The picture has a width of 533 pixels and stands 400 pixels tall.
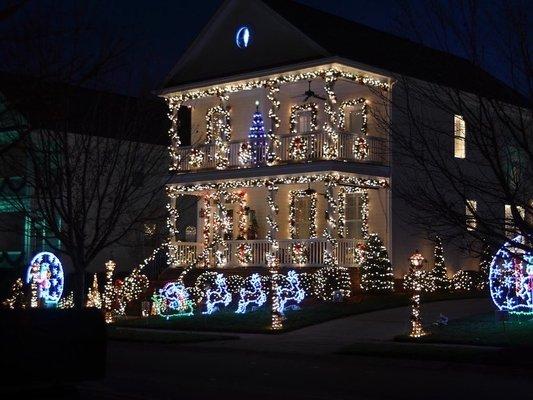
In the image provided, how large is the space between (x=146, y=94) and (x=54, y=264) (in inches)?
364

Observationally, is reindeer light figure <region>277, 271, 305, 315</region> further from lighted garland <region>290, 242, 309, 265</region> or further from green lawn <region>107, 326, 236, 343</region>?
green lawn <region>107, 326, 236, 343</region>

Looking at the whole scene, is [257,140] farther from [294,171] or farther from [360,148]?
[360,148]

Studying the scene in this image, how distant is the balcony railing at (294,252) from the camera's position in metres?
31.2

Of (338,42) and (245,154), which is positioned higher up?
(338,42)

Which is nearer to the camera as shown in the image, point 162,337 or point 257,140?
point 162,337

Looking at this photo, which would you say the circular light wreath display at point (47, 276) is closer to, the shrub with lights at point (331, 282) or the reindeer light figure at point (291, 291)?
the reindeer light figure at point (291, 291)

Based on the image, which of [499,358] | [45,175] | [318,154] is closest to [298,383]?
[499,358]

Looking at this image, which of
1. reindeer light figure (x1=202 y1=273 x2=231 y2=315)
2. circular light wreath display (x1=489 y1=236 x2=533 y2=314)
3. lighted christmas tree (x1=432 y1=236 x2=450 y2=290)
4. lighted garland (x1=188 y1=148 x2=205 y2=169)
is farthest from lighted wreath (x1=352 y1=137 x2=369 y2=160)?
circular light wreath display (x1=489 y1=236 x2=533 y2=314)

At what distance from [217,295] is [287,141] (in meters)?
6.26

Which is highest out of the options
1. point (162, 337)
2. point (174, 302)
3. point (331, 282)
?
point (331, 282)

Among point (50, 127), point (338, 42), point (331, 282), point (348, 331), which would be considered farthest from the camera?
point (338, 42)

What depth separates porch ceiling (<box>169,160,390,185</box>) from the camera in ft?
101

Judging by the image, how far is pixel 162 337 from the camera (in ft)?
78.3

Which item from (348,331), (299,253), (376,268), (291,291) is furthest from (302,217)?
(348,331)
